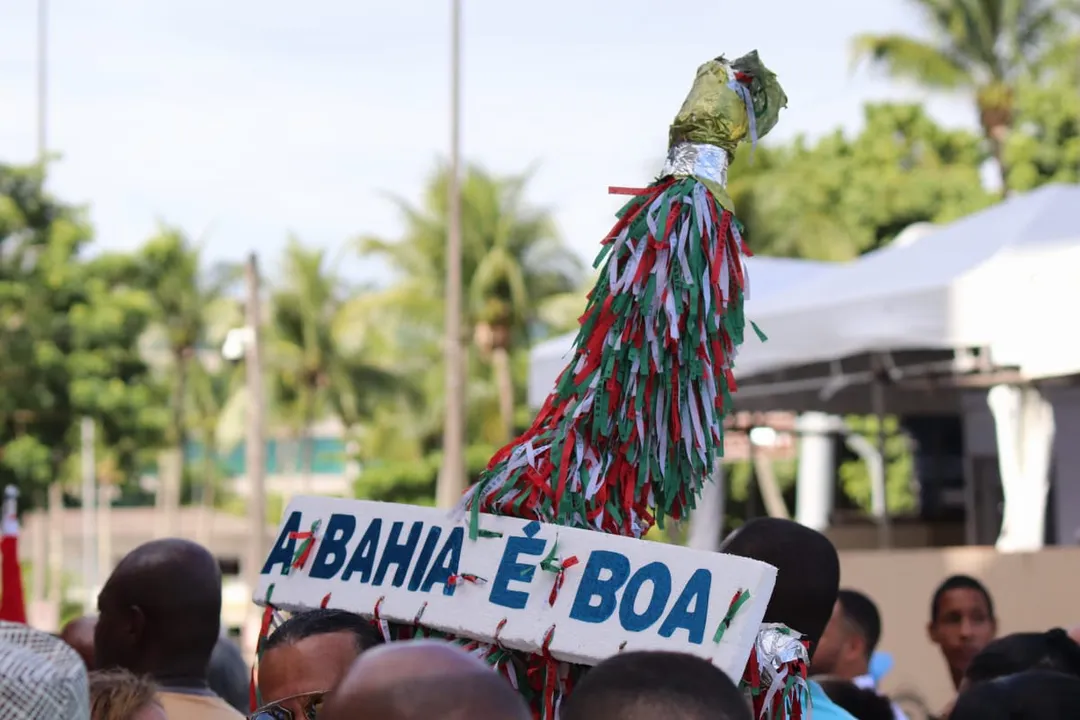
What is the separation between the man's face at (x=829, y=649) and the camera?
4.18m

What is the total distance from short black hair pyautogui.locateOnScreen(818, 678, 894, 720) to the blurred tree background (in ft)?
51.4

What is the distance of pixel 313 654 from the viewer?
269 cm

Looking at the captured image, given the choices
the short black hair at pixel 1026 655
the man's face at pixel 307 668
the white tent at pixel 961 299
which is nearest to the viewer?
the man's face at pixel 307 668

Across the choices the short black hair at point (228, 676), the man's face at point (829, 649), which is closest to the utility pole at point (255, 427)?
the short black hair at point (228, 676)

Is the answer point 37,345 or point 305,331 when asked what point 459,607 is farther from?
point 305,331

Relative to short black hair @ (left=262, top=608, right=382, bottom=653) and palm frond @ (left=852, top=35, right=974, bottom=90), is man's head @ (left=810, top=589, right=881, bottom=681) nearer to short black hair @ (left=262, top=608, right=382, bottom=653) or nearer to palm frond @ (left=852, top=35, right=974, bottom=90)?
short black hair @ (left=262, top=608, right=382, bottom=653)

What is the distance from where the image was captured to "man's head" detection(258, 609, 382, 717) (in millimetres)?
2684

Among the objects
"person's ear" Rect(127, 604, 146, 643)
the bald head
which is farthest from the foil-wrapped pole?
"person's ear" Rect(127, 604, 146, 643)

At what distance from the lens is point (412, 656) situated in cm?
174

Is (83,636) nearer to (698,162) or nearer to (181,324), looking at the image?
(698,162)

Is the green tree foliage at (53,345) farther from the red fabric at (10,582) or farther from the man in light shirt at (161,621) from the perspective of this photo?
the man in light shirt at (161,621)

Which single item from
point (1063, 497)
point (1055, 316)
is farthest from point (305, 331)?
point (1055, 316)

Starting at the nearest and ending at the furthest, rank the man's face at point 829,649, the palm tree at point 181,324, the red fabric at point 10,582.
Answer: the red fabric at point 10,582 → the man's face at point 829,649 → the palm tree at point 181,324

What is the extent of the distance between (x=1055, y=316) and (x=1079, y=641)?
456 cm
